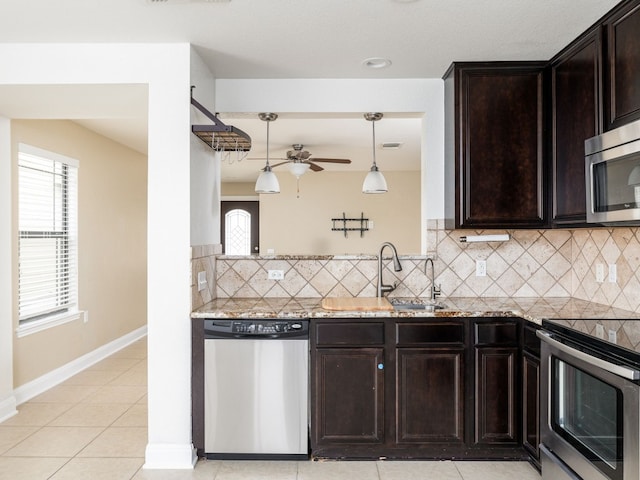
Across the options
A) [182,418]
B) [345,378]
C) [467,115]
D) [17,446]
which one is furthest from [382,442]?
[17,446]

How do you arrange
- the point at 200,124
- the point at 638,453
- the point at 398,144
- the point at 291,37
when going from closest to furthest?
the point at 638,453 < the point at 291,37 < the point at 200,124 < the point at 398,144

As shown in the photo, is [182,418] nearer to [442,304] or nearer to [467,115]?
[442,304]

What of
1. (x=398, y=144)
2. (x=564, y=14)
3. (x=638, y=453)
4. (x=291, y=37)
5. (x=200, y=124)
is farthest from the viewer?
(x=398, y=144)

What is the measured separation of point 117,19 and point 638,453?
9.53 ft

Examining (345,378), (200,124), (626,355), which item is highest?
(200,124)

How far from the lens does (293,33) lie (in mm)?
2551

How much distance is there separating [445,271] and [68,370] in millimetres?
3578

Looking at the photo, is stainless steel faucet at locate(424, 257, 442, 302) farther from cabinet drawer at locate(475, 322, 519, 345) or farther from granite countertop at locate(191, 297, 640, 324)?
cabinet drawer at locate(475, 322, 519, 345)

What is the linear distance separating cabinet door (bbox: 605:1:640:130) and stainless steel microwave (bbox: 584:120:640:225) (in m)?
0.13

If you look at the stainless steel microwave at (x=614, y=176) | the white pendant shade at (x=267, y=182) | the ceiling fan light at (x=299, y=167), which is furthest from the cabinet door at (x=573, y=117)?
the ceiling fan light at (x=299, y=167)

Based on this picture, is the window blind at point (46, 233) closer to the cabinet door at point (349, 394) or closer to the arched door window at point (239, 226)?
the cabinet door at point (349, 394)

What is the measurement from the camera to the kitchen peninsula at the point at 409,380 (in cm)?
270

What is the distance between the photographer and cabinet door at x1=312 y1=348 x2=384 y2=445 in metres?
2.71

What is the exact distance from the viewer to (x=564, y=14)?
2.38 meters
